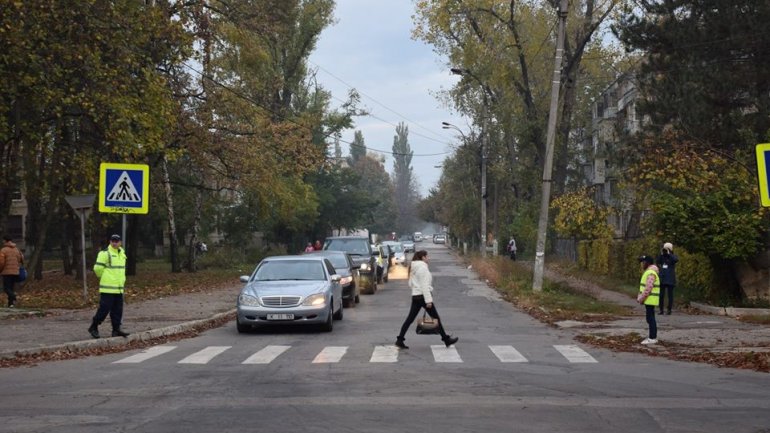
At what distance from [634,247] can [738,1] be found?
10.2m

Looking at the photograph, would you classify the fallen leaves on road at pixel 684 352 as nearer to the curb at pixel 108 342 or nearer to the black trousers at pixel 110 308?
the curb at pixel 108 342

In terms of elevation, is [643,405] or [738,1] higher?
[738,1]

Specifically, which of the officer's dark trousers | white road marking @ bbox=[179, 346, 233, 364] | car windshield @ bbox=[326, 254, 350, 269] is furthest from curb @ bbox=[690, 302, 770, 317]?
white road marking @ bbox=[179, 346, 233, 364]

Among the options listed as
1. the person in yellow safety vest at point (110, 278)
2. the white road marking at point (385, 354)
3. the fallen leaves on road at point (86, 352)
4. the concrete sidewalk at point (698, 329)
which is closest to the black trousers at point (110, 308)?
the person in yellow safety vest at point (110, 278)

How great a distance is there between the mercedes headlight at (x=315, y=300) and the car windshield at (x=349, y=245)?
14494 millimetres

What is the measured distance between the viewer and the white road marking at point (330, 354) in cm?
1412

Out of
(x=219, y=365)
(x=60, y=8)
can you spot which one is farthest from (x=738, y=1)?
(x=219, y=365)

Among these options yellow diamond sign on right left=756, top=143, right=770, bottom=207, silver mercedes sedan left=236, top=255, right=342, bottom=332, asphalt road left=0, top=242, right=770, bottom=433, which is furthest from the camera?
silver mercedes sedan left=236, top=255, right=342, bottom=332

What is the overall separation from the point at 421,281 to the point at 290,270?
16.4 feet

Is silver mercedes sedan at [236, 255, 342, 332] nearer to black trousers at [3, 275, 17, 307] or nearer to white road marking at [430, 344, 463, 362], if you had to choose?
white road marking at [430, 344, 463, 362]

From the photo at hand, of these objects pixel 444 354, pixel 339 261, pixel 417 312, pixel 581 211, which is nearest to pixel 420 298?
pixel 417 312

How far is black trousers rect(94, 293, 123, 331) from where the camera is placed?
1603 centimetres

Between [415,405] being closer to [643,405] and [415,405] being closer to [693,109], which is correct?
[643,405]

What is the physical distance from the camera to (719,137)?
1112 inches
